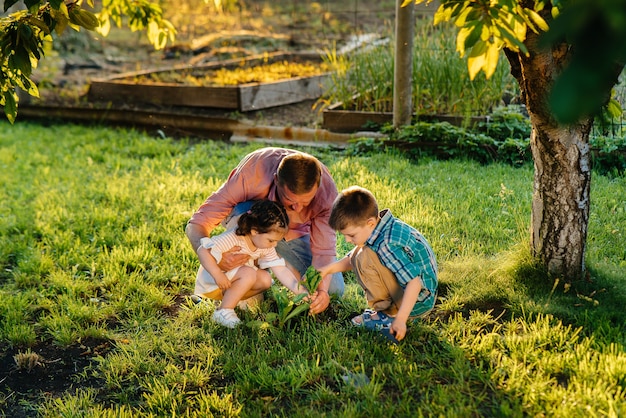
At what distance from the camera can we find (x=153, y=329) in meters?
3.68

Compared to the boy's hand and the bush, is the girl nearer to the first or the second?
the boy's hand

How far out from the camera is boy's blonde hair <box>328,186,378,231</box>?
310 cm

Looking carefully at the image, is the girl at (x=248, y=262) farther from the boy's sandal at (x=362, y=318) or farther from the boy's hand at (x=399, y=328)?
the boy's hand at (x=399, y=328)

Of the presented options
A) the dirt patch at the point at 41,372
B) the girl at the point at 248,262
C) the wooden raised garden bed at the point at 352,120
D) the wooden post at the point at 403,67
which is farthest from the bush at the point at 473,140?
the dirt patch at the point at 41,372

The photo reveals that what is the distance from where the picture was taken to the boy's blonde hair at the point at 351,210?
10.2 ft

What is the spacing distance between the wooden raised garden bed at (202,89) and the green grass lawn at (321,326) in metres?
2.43

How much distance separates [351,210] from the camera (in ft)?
10.2

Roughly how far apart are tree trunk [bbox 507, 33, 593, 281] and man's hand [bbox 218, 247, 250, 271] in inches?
62.5

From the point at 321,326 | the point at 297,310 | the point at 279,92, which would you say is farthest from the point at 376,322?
the point at 279,92

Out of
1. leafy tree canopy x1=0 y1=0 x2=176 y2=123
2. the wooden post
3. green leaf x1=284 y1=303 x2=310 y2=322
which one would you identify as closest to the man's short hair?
green leaf x1=284 y1=303 x2=310 y2=322

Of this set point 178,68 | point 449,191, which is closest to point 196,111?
point 178,68

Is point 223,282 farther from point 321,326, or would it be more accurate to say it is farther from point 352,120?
point 352,120

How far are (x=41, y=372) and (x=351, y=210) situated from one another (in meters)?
1.69

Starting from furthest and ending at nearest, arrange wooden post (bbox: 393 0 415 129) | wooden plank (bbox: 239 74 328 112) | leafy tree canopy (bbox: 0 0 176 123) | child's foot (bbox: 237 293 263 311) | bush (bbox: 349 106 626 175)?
1. wooden plank (bbox: 239 74 328 112)
2. wooden post (bbox: 393 0 415 129)
3. bush (bbox: 349 106 626 175)
4. child's foot (bbox: 237 293 263 311)
5. leafy tree canopy (bbox: 0 0 176 123)
